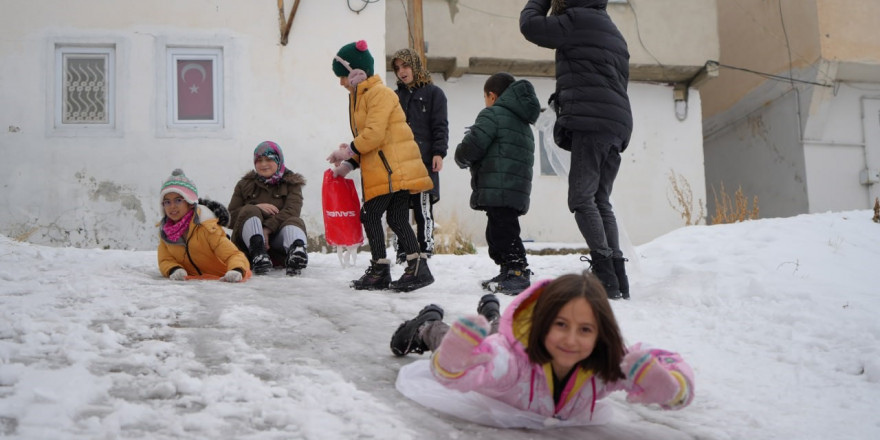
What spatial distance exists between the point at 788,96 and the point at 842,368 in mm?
11830

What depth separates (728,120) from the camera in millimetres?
17031

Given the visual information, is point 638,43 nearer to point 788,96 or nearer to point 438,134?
point 788,96

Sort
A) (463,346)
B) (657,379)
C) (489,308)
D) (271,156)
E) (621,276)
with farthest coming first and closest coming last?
(271,156) → (621,276) → (489,308) → (657,379) → (463,346)

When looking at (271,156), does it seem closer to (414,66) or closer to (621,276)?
(414,66)

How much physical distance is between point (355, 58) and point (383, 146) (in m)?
0.66

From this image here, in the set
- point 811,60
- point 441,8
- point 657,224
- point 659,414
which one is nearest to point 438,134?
point 659,414

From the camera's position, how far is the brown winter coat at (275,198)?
23.4ft

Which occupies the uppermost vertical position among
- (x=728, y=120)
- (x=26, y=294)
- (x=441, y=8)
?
(x=441, y=8)

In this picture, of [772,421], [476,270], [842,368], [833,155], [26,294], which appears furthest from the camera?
[833,155]

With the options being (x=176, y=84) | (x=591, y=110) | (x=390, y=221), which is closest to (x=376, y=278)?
(x=390, y=221)

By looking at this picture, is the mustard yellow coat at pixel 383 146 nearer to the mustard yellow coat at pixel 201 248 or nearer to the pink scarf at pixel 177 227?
the mustard yellow coat at pixel 201 248

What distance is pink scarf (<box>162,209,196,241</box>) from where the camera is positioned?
6168 mm

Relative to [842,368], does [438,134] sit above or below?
above

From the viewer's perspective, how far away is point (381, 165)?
592cm
